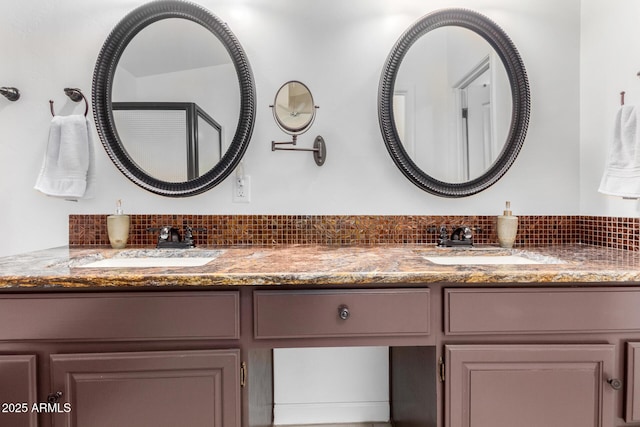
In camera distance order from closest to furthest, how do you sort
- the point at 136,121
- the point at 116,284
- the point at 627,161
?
1. the point at 116,284
2. the point at 627,161
3. the point at 136,121

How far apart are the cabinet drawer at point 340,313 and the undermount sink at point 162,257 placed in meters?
0.49

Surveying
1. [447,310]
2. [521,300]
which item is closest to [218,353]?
[447,310]

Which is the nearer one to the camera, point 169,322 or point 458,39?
point 169,322

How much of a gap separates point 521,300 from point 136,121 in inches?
63.7

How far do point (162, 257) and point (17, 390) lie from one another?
1.94 ft

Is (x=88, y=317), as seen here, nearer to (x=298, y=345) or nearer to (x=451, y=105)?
(x=298, y=345)

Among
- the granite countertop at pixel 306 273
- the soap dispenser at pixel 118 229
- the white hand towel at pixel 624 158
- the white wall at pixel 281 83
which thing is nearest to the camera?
the granite countertop at pixel 306 273

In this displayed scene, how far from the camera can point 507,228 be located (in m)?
1.48

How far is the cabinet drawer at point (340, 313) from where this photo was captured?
96cm

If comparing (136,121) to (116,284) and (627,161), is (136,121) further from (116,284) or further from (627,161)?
(627,161)

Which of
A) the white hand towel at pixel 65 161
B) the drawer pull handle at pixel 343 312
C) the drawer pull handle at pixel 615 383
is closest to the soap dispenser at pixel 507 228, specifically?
the drawer pull handle at pixel 615 383

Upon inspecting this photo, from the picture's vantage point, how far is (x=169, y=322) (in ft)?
3.09

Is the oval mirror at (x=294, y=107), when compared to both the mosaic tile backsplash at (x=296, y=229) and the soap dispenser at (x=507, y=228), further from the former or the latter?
the soap dispenser at (x=507, y=228)

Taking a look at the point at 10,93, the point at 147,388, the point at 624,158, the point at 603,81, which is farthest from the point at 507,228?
the point at 10,93
